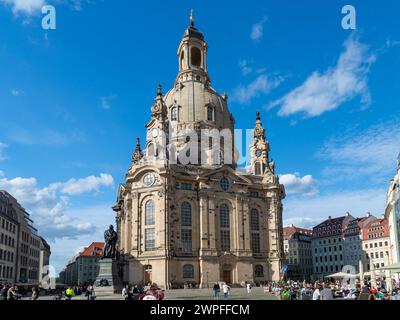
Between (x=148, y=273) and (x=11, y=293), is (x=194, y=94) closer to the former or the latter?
(x=148, y=273)

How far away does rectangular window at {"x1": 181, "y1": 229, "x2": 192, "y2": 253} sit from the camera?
74.1 m

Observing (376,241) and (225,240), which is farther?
(376,241)

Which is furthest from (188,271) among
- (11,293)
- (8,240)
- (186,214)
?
(11,293)

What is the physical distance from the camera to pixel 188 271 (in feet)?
239

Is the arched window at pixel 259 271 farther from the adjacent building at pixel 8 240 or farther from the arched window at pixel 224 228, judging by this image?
the adjacent building at pixel 8 240

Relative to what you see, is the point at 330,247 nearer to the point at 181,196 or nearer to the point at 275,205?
the point at 275,205

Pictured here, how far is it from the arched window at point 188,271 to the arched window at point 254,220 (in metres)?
14.8

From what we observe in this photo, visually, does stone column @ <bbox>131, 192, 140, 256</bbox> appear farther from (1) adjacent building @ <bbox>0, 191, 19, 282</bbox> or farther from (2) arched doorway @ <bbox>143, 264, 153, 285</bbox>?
(1) adjacent building @ <bbox>0, 191, 19, 282</bbox>

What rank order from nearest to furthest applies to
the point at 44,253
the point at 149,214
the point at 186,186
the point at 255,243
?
the point at 149,214, the point at 186,186, the point at 255,243, the point at 44,253

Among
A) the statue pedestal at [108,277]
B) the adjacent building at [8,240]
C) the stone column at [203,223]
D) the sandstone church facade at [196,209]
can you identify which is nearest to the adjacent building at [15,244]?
the adjacent building at [8,240]

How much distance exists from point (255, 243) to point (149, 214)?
20864mm

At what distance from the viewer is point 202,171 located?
7838cm
